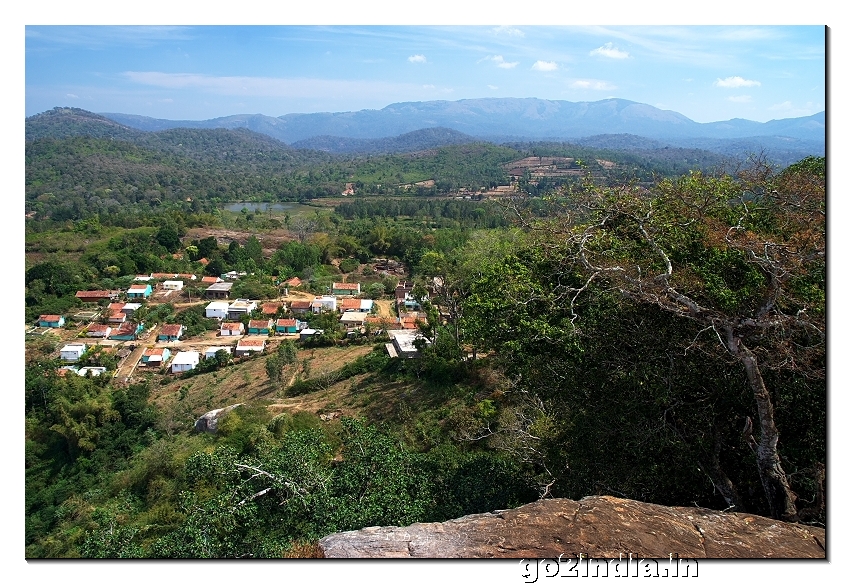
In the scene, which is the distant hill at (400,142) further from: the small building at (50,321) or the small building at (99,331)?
the small building at (99,331)

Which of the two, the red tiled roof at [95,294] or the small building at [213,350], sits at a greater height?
the red tiled roof at [95,294]

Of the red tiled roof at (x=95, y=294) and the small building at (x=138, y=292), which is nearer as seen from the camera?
the red tiled roof at (x=95, y=294)

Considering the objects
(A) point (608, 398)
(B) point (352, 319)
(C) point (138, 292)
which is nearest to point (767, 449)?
(A) point (608, 398)

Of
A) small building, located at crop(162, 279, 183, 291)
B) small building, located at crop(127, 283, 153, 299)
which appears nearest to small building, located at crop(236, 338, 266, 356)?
small building, located at crop(127, 283, 153, 299)

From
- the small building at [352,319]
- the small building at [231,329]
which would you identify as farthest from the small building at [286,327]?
the small building at [352,319]

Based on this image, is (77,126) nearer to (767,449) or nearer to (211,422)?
(211,422)

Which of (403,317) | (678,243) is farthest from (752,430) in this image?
(403,317)
